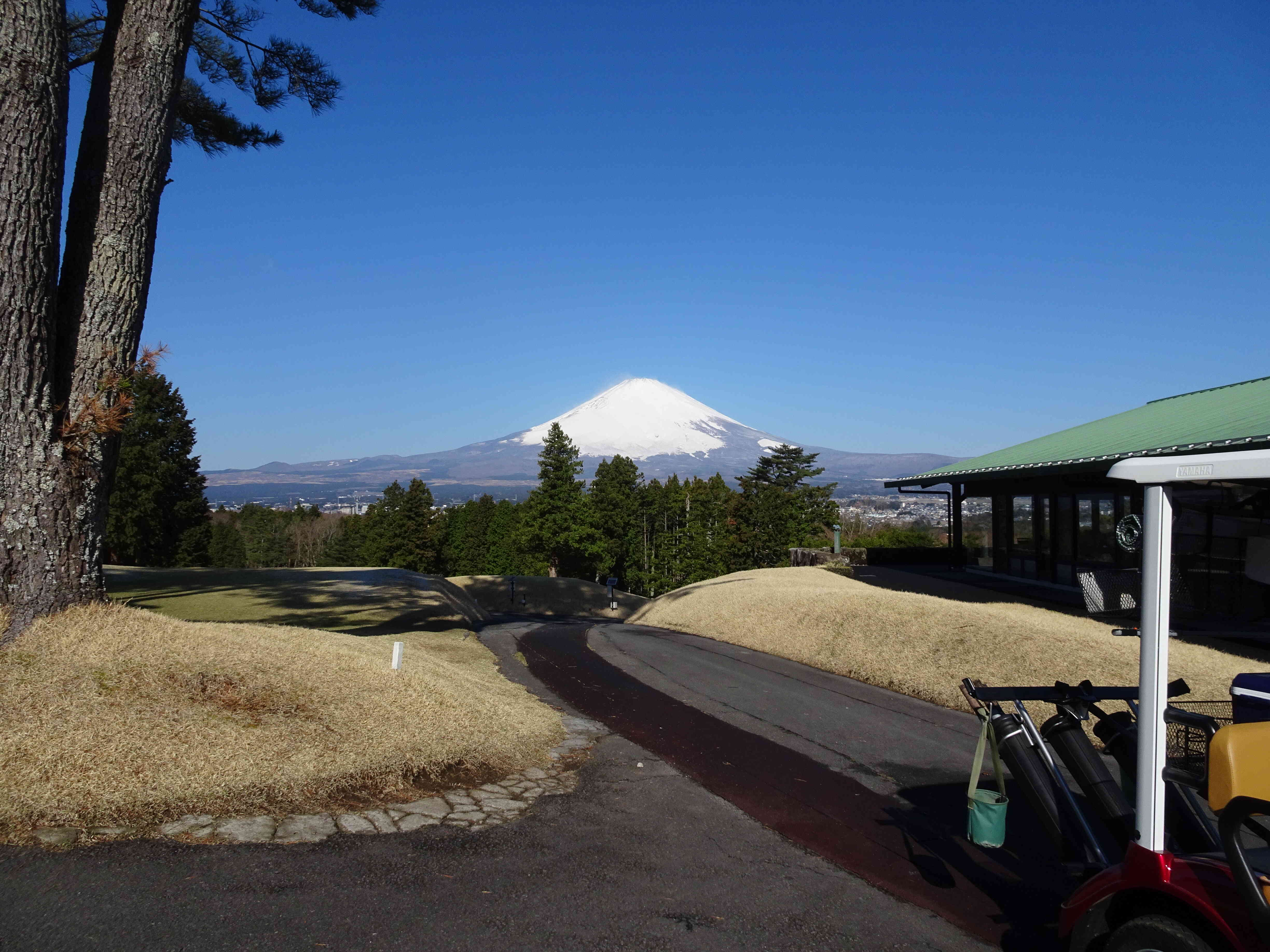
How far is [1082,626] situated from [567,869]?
12482 millimetres

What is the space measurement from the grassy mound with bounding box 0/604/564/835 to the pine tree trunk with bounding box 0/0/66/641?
71 centimetres

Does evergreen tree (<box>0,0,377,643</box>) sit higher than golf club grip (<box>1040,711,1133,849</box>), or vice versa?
evergreen tree (<box>0,0,377,643</box>)

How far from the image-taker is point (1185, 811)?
12.4ft

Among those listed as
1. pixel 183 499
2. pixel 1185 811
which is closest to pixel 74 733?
pixel 1185 811

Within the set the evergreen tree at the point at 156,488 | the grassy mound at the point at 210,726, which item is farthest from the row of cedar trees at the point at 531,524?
the grassy mound at the point at 210,726

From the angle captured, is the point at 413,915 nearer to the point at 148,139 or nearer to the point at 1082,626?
the point at 148,139

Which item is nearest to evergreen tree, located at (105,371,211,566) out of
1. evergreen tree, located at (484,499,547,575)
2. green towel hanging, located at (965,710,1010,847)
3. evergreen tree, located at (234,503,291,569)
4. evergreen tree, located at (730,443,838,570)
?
evergreen tree, located at (484,499,547,575)

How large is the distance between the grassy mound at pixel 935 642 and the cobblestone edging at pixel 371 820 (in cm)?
518

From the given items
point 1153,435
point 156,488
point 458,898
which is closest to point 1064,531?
point 1153,435

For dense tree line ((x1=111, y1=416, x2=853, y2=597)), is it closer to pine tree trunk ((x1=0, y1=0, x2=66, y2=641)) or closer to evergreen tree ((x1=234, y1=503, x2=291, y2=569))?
evergreen tree ((x1=234, y1=503, x2=291, y2=569))

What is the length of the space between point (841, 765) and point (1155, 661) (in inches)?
190

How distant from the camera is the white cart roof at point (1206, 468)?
3.26 meters

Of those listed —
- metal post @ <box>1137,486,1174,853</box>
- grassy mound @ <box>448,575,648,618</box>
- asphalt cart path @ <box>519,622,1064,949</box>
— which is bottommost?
grassy mound @ <box>448,575,648,618</box>

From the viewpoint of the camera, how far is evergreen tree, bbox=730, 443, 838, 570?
5697cm
